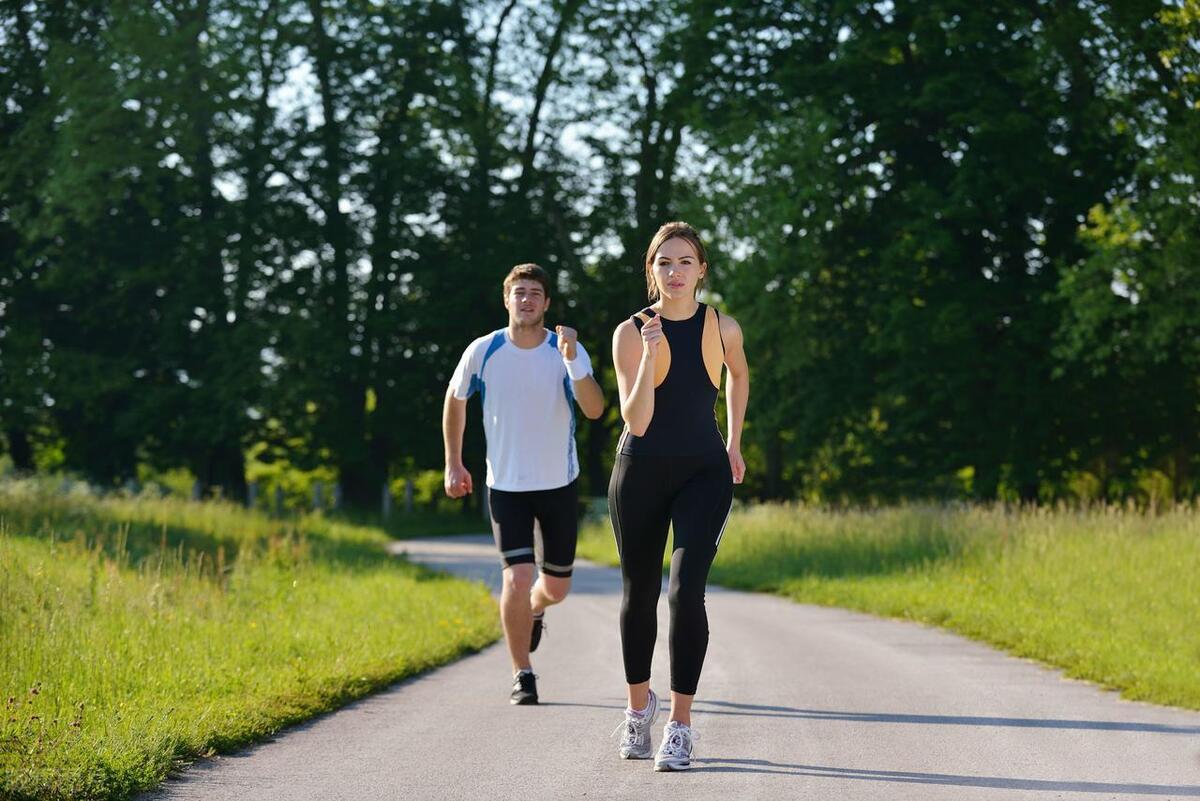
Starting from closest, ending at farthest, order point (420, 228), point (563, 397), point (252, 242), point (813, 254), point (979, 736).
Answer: point (979, 736) < point (563, 397) < point (813, 254) < point (252, 242) < point (420, 228)

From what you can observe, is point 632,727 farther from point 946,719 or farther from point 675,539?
point 946,719

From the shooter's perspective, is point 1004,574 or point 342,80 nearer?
point 1004,574

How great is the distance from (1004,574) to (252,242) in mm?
26812

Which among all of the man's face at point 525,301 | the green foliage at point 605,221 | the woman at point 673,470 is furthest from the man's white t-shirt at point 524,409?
the green foliage at point 605,221

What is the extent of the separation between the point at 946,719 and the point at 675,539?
2.17m

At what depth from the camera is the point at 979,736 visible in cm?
732

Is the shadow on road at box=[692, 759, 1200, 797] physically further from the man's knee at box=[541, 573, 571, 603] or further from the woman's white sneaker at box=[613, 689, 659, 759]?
the man's knee at box=[541, 573, 571, 603]

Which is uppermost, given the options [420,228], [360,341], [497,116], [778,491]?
[497,116]

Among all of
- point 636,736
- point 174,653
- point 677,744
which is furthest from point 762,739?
point 174,653

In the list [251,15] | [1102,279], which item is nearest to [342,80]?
[251,15]

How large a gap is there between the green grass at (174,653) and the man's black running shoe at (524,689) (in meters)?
0.98

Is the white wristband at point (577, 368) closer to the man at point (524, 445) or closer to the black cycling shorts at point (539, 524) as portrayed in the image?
the man at point (524, 445)

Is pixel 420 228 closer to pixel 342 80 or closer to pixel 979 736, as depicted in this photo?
pixel 342 80

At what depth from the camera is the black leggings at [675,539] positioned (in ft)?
21.1
